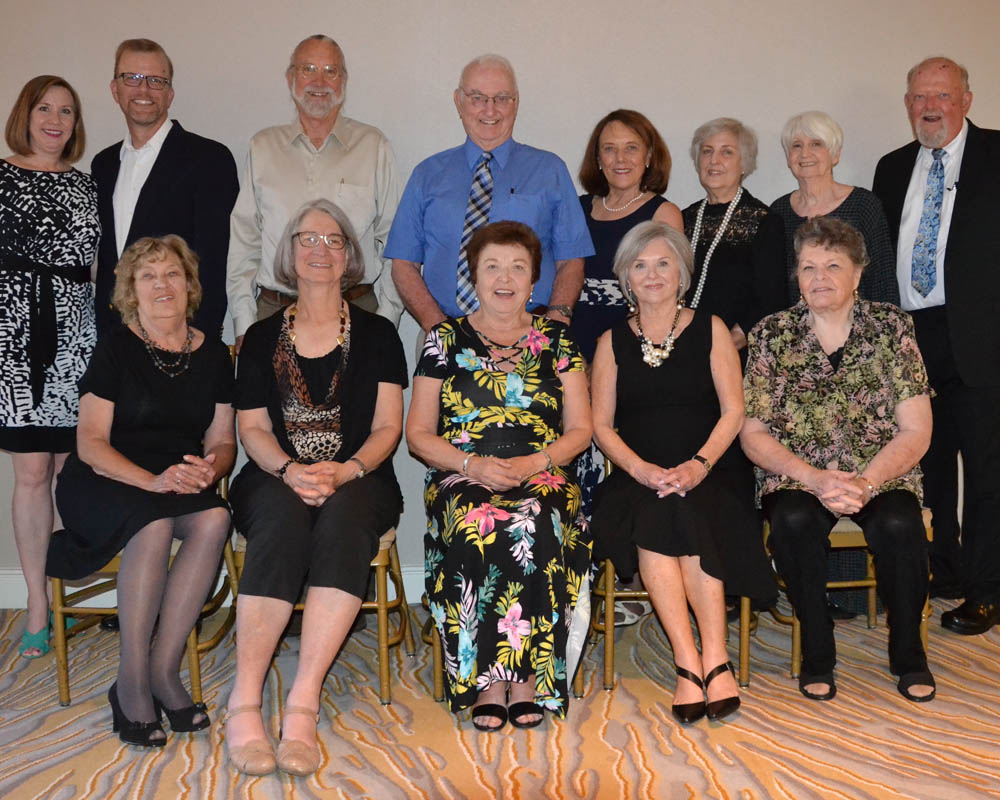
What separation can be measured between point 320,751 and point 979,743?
1763 mm

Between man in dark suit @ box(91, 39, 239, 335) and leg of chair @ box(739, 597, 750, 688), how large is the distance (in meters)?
2.04

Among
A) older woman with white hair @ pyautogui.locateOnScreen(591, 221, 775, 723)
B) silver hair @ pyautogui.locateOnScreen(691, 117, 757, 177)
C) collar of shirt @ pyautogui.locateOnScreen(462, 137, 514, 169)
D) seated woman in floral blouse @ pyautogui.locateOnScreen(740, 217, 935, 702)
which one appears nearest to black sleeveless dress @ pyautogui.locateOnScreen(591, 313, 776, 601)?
older woman with white hair @ pyautogui.locateOnScreen(591, 221, 775, 723)

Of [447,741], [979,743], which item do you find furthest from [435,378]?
[979,743]

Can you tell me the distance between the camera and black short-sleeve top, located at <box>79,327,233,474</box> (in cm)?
306

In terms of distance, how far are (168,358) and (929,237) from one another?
2770 mm

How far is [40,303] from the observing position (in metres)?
3.53

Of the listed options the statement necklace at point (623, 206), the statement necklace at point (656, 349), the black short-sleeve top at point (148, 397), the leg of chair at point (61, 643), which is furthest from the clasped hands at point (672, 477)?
the leg of chair at point (61, 643)

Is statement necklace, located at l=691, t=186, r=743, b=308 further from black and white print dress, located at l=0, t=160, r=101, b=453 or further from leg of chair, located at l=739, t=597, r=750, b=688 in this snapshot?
black and white print dress, located at l=0, t=160, r=101, b=453

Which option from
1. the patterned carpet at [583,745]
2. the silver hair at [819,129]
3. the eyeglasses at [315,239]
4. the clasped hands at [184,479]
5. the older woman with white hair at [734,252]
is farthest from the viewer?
the silver hair at [819,129]

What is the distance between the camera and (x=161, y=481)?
2.96m

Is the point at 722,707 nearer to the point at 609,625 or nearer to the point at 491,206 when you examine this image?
the point at 609,625

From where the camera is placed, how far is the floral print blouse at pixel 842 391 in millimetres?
3170

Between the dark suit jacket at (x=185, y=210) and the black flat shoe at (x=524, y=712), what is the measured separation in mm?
1679

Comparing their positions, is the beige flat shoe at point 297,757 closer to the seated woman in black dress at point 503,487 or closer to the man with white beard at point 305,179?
the seated woman in black dress at point 503,487
